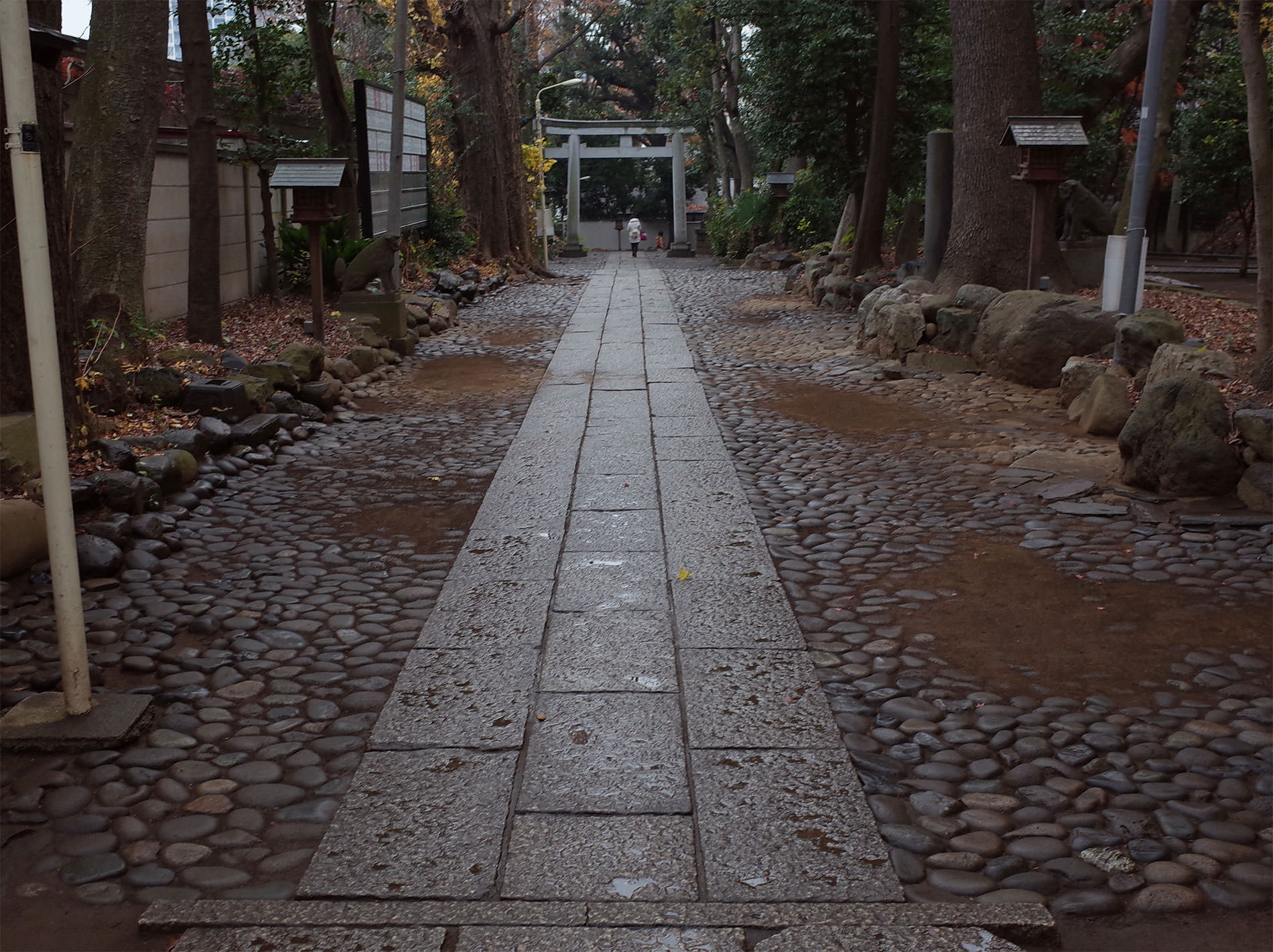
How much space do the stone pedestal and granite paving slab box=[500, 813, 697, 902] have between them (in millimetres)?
9272

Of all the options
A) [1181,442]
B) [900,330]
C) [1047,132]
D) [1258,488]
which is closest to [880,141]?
[1047,132]

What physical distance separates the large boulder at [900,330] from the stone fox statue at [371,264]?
17.7 feet

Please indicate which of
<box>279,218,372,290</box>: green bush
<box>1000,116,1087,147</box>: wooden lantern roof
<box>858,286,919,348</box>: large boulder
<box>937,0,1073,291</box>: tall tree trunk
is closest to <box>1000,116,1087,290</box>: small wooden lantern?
<box>1000,116,1087,147</box>: wooden lantern roof

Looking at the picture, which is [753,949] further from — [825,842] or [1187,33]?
[1187,33]

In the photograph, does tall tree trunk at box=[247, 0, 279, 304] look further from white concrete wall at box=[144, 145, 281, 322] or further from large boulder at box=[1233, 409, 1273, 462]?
large boulder at box=[1233, 409, 1273, 462]

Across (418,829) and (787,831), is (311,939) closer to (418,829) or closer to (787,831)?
(418,829)

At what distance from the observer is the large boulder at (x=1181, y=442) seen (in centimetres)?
586

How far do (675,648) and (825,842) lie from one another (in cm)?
135

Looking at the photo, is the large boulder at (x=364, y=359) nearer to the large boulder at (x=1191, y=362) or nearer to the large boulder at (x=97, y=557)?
the large boulder at (x=97, y=557)

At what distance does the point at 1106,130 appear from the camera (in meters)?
19.5

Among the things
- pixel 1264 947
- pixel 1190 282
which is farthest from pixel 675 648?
pixel 1190 282

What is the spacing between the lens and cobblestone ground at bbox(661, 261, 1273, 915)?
117 inches

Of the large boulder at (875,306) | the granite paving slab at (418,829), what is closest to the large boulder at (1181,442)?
the granite paving slab at (418,829)

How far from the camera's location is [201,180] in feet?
31.1
